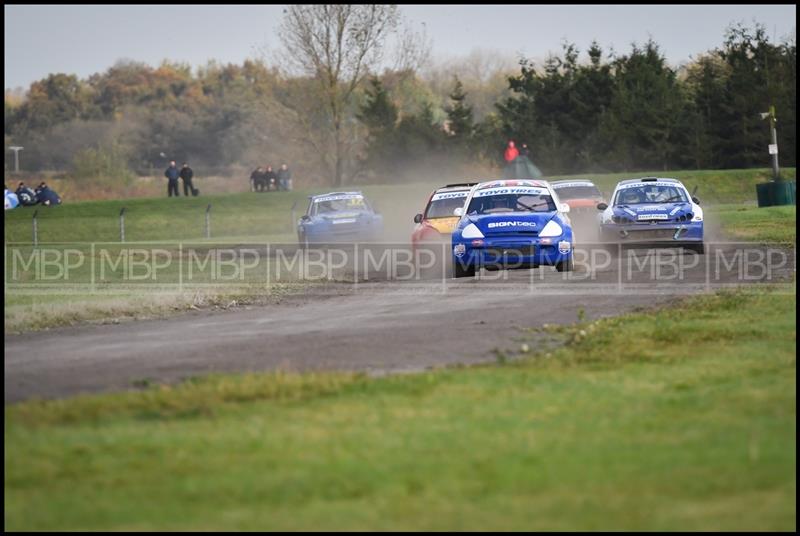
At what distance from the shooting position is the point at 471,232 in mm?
21250

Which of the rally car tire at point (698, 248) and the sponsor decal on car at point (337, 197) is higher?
the sponsor decal on car at point (337, 197)

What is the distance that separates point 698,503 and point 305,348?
271 inches

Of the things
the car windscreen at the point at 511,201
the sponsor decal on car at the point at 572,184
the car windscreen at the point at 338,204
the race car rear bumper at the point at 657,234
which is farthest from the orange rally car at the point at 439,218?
the sponsor decal on car at the point at 572,184

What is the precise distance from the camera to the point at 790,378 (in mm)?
10008

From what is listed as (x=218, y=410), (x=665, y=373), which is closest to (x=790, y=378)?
(x=665, y=373)

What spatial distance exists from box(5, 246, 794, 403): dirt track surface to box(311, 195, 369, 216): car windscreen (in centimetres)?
1188

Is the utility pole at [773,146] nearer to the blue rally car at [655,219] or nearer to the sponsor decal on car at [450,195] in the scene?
the blue rally car at [655,219]

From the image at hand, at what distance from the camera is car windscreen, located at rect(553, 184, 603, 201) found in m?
34.4

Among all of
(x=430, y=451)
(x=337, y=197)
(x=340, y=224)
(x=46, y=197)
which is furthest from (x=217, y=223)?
(x=430, y=451)

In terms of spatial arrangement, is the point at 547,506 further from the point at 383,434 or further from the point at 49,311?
the point at 49,311

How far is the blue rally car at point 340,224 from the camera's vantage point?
108 feet

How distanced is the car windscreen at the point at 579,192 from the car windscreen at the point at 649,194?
7818mm

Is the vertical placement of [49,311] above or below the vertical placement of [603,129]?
below

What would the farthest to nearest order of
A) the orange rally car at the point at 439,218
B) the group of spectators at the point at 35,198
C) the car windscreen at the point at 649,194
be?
the group of spectators at the point at 35,198
the car windscreen at the point at 649,194
the orange rally car at the point at 439,218
